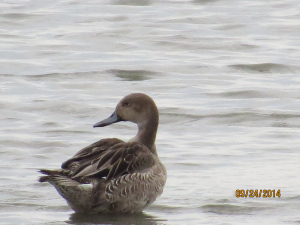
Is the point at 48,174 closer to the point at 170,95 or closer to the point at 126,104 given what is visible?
the point at 126,104

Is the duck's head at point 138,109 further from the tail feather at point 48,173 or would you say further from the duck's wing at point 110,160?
the tail feather at point 48,173

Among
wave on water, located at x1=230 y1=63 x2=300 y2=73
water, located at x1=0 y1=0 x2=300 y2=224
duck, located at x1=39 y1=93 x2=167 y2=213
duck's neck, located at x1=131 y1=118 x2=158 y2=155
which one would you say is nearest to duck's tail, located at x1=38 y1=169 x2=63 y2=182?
duck, located at x1=39 y1=93 x2=167 y2=213

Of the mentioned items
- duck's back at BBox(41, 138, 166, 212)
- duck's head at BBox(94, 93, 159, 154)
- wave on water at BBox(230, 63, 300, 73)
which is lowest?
wave on water at BBox(230, 63, 300, 73)

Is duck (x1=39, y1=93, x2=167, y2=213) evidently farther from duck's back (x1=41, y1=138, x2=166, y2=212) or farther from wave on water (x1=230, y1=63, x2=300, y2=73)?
wave on water (x1=230, y1=63, x2=300, y2=73)

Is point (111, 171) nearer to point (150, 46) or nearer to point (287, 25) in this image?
point (150, 46)

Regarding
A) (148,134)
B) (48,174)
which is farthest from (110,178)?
(148,134)

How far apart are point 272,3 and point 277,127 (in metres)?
10.5

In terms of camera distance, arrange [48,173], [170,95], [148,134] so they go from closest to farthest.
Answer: [48,173] < [148,134] < [170,95]

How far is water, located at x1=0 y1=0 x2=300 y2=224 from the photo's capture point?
7.36 metres

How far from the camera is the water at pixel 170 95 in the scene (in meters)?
7.36

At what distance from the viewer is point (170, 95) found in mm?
12008

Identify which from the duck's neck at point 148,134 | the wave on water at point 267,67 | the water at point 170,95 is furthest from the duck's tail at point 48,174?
the wave on water at point 267,67

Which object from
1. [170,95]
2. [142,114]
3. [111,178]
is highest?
[142,114]

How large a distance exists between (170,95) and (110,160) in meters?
5.17
